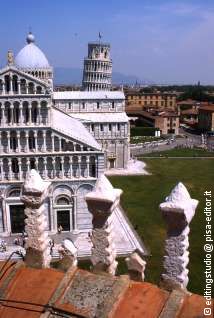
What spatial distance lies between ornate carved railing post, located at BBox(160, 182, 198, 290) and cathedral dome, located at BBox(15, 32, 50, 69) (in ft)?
172

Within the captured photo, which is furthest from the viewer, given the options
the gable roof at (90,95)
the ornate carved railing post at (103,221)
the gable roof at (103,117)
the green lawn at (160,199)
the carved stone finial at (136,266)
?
the gable roof at (90,95)

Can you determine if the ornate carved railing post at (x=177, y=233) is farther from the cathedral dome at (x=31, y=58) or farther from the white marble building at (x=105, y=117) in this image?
the cathedral dome at (x=31, y=58)

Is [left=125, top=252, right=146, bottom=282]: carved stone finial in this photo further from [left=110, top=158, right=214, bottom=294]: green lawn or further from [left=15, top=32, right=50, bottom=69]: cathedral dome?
[left=15, top=32, right=50, bottom=69]: cathedral dome

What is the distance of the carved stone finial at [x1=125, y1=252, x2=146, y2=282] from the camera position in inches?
261

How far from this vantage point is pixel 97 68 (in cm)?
7694

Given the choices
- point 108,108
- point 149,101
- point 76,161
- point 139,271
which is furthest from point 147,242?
point 149,101

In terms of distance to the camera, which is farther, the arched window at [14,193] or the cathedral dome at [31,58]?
the cathedral dome at [31,58]

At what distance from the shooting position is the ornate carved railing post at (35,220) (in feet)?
21.8

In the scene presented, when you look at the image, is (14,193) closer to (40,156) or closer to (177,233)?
(40,156)

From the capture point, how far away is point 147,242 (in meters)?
28.7

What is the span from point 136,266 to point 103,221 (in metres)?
1.07

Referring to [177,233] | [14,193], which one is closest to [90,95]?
[14,193]

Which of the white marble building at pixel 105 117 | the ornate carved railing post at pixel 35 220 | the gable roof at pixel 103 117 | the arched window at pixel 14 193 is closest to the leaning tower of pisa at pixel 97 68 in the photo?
the white marble building at pixel 105 117

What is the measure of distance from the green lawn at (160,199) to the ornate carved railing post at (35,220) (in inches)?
654
